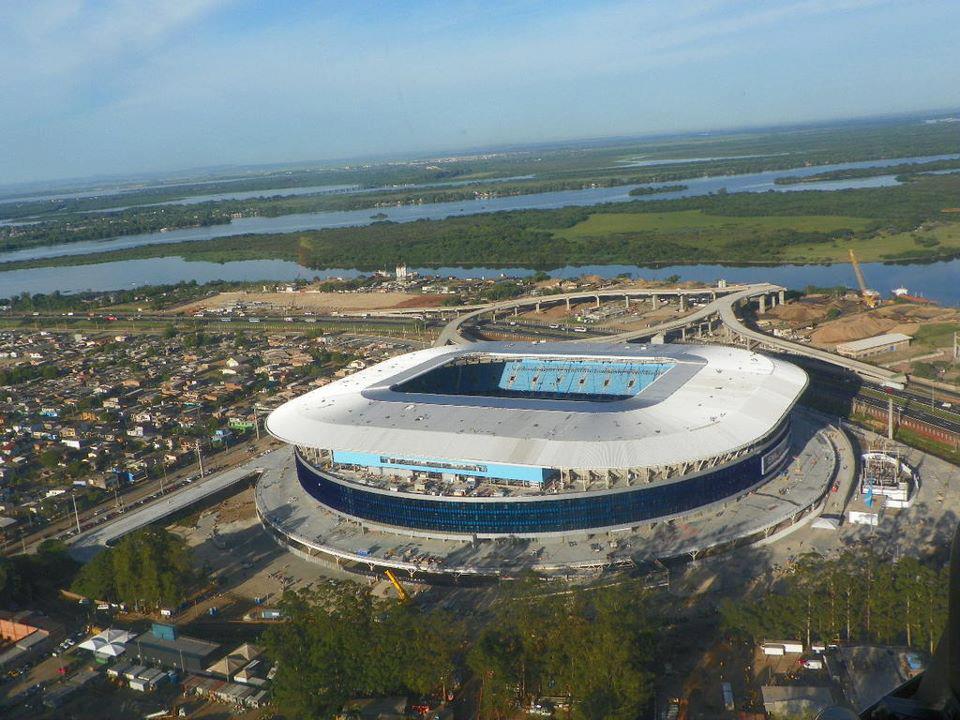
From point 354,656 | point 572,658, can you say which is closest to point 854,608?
point 572,658

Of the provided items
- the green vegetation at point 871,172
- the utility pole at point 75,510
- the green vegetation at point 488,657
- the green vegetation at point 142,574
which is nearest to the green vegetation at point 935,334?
the green vegetation at point 488,657

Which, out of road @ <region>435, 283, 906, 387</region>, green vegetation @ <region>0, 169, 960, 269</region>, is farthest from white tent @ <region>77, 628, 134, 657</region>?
green vegetation @ <region>0, 169, 960, 269</region>

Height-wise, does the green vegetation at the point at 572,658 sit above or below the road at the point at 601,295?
below

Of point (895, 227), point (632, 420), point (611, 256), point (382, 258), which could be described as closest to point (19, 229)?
point (382, 258)

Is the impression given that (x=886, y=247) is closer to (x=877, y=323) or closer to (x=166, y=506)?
(x=877, y=323)

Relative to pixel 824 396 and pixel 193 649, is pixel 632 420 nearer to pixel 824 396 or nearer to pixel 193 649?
pixel 193 649

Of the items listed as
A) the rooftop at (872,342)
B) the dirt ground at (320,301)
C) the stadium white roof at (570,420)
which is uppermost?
the stadium white roof at (570,420)

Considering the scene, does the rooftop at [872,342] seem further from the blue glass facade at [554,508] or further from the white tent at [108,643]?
the white tent at [108,643]
